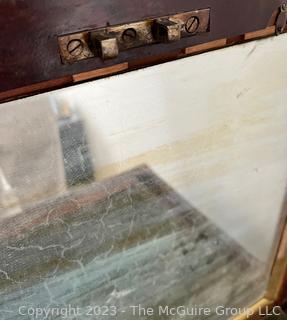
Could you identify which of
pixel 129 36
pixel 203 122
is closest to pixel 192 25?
pixel 129 36

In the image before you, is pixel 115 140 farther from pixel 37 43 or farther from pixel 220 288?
pixel 220 288

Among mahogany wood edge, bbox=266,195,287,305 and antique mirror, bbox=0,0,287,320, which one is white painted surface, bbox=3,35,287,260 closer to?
antique mirror, bbox=0,0,287,320

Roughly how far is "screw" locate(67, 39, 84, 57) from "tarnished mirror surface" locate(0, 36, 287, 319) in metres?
0.07

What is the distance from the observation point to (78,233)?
28.1 inches

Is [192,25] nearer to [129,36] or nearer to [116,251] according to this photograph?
[129,36]

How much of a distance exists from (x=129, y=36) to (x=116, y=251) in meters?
0.50

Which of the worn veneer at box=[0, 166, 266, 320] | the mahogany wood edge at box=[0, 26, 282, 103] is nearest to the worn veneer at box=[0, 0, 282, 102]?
the mahogany wood edge at box=[0, 26, 282, 103]

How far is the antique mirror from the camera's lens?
1.52 ft

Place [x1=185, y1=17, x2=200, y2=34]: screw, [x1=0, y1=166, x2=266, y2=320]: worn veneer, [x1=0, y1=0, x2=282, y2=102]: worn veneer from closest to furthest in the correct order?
1. [x1=0, y1=0, x2=282, y2=102]: worn veneer
2. [x1=185, y1=17, x2=200, y2=34]: screw
3. [x1=0, y1=166, x2=266, y2=320]: worn veneer

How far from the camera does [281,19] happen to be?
23.7 inches

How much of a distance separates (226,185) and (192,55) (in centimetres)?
39

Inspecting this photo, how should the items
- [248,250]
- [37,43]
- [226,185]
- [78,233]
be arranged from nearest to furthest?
[37,43]
[78,233]
[226,185]
[248,250]

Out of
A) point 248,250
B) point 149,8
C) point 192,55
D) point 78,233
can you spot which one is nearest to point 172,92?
point 192,55

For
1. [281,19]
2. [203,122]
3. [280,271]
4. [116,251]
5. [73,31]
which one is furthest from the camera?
[280,271]
